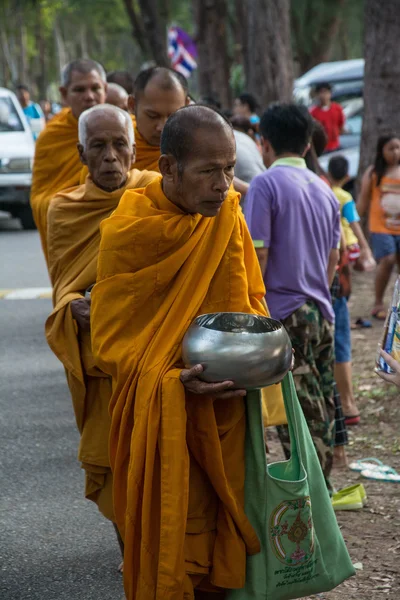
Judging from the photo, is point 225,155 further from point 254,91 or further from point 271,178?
point 254,91

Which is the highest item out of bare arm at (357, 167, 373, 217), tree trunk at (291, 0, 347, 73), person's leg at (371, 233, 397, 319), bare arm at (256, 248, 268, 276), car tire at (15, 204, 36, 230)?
bare arm at (256, 248, 268, 276)

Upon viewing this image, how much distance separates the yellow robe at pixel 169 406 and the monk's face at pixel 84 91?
3012mm

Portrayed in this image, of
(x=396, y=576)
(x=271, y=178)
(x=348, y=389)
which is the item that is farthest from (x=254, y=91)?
(x=396, y=576)

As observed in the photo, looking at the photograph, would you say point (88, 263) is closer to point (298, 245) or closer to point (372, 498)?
point (298, 245)

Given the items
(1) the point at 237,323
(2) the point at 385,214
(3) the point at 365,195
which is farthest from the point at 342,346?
(3) the point at 365,195

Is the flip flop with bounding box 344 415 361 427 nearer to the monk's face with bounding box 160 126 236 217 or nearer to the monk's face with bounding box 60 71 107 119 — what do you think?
the monk's face with bounding box 60 71 107 119

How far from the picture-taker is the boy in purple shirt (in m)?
4.80

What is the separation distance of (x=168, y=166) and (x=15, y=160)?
540 inches

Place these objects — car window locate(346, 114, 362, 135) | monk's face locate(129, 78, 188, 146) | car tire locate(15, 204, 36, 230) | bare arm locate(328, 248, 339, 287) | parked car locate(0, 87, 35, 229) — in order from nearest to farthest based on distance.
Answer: monk's face locate(129, 78, 188, 146)
bare arm locate(328, 248, 339, 287)
parked car locate(0, 87, 35, 229)
car tire locate(15, 204, 36, 230)
car window locate(346, 114, 362, 135)

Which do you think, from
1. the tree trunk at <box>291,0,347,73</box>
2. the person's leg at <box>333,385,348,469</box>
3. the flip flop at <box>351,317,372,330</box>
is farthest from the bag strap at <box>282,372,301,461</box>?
the tree trunk at <box>291,0,347,73</box>

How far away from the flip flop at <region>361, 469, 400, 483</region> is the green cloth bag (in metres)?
2.18

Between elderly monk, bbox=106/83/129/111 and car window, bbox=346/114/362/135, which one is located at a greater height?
elderly monk, bbox=106/83/129/111

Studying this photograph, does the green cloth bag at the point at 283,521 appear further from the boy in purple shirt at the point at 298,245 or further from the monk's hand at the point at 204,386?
the boy in purple shirt at the point at 298,245

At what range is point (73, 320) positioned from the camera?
403 centimetres
